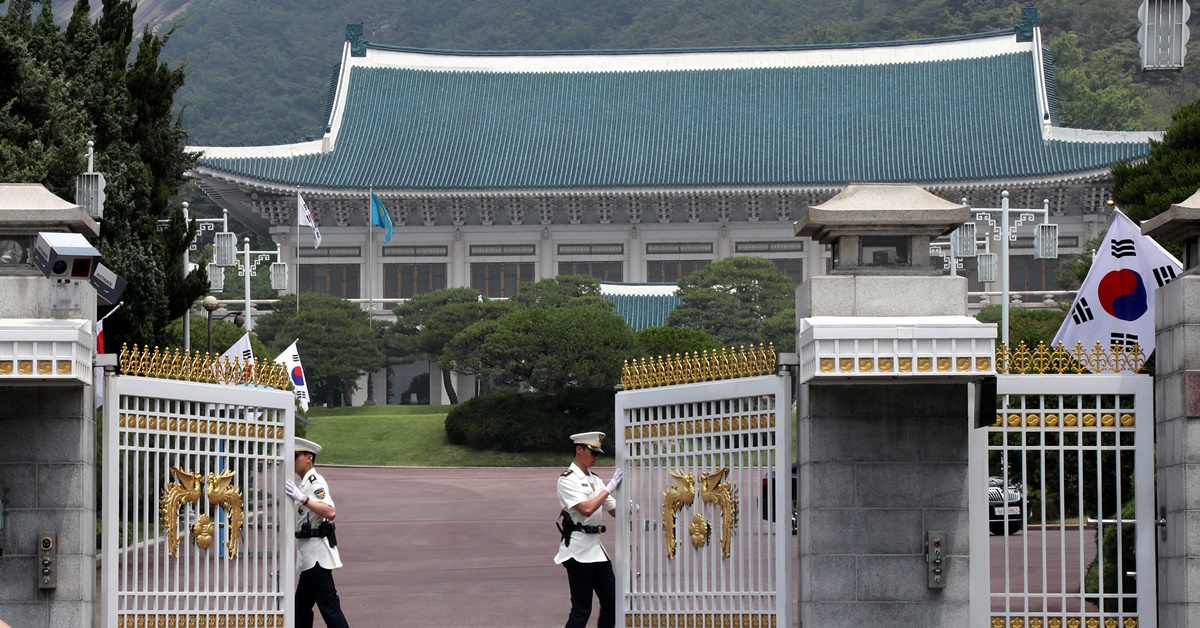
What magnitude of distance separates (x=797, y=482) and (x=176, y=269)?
1293cm

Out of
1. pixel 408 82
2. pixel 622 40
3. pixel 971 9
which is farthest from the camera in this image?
pixel 622 40

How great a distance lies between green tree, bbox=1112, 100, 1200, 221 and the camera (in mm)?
17688

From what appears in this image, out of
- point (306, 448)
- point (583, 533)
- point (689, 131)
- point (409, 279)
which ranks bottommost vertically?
point (583, 533)

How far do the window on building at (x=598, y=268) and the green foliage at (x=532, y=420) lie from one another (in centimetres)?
1295

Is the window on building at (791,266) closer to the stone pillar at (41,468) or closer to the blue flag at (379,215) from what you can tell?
the blue flag at (379,215)

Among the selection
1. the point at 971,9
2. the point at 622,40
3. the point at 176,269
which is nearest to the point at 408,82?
the point at 176,269

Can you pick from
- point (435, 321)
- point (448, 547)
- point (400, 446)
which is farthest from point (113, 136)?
point (435, 321)

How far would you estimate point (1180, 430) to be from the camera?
997 cm

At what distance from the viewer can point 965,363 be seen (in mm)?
9719

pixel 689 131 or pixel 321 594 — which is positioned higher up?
pixel 689 131

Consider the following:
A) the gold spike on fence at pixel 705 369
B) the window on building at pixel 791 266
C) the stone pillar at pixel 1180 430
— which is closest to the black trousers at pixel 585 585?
the gold spike on fence at pixel 705 369

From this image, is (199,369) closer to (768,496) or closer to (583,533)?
(583,533)

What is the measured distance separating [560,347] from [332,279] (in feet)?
52.0

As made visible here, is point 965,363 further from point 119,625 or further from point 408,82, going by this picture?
point 408,82
